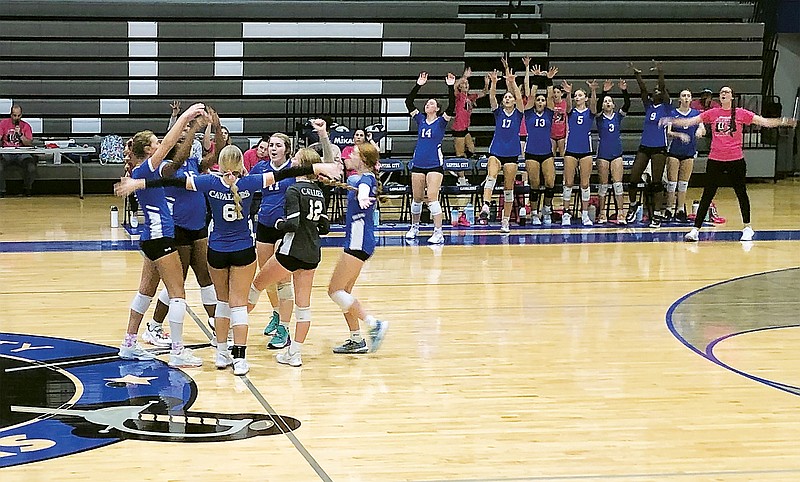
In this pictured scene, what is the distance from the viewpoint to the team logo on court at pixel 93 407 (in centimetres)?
625

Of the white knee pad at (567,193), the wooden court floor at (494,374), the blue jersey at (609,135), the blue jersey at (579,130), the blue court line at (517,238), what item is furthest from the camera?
the white knee pad at (567,193)

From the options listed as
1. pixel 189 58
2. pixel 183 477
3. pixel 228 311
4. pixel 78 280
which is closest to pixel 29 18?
pixel 189 58

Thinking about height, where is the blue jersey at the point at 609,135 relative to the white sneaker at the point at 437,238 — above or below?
above

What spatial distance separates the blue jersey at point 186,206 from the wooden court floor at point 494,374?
1.07 meters

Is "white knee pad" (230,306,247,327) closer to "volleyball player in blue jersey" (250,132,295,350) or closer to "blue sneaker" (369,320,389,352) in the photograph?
"volleyball player in blue jersey" (250,132,295,350)

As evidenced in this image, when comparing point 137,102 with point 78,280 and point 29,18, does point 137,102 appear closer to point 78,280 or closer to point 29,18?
point 29,18

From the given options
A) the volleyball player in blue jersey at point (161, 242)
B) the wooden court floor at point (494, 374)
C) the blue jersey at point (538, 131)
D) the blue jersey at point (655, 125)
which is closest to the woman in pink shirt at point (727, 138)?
the wooden court floor at point (494, 374)

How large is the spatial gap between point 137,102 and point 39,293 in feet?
35.1

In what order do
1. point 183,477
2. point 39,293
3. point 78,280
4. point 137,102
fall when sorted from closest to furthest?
point 183,477
point 39,293
point 78,280
point 137,102

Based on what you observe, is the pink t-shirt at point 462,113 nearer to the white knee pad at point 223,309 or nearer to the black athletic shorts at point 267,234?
the black athletic shorts at point 267,234

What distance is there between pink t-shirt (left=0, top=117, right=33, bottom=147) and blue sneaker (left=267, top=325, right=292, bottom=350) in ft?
39.8

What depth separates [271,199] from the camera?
8641 mm

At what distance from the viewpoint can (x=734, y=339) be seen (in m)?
9.20

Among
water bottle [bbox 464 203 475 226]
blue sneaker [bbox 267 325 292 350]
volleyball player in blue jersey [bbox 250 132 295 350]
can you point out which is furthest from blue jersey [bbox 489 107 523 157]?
blue sneaker [bbox 267 325 292 350]
